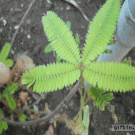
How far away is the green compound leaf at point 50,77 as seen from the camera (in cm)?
88

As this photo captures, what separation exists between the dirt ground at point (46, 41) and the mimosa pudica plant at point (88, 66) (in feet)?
3.87

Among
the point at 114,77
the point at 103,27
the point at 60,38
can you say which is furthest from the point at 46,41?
the point at 114,77

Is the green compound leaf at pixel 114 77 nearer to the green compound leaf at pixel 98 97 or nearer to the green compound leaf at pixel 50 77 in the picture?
the green compound leaf at pixel 50 77

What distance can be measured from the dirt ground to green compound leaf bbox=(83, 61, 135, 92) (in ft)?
3.89

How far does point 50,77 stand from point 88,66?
0.96 ft

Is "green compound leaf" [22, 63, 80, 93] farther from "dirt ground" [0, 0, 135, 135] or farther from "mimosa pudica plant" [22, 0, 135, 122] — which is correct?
"dirt ground" [0, 0, 135, 135]

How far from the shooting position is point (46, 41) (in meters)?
2.39

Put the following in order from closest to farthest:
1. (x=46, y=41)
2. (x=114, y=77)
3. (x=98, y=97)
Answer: (x=114, y=77), (x=98, y=97), (x=46, y=41)

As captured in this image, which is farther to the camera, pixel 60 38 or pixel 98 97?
pixel 98 97

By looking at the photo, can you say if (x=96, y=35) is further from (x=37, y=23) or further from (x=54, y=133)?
(x=37, y=23)

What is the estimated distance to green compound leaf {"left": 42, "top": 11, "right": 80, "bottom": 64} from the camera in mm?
967

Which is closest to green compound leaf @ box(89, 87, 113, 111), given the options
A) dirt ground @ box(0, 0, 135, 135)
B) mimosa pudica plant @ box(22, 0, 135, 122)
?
mimosa pudica plant @ box(22, 0, 135, 122)

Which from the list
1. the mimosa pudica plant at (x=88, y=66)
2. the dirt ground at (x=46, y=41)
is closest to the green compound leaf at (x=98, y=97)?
the mimosa pudica plant at (x=88, y=66)

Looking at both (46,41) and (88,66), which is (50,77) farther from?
(46,41)
